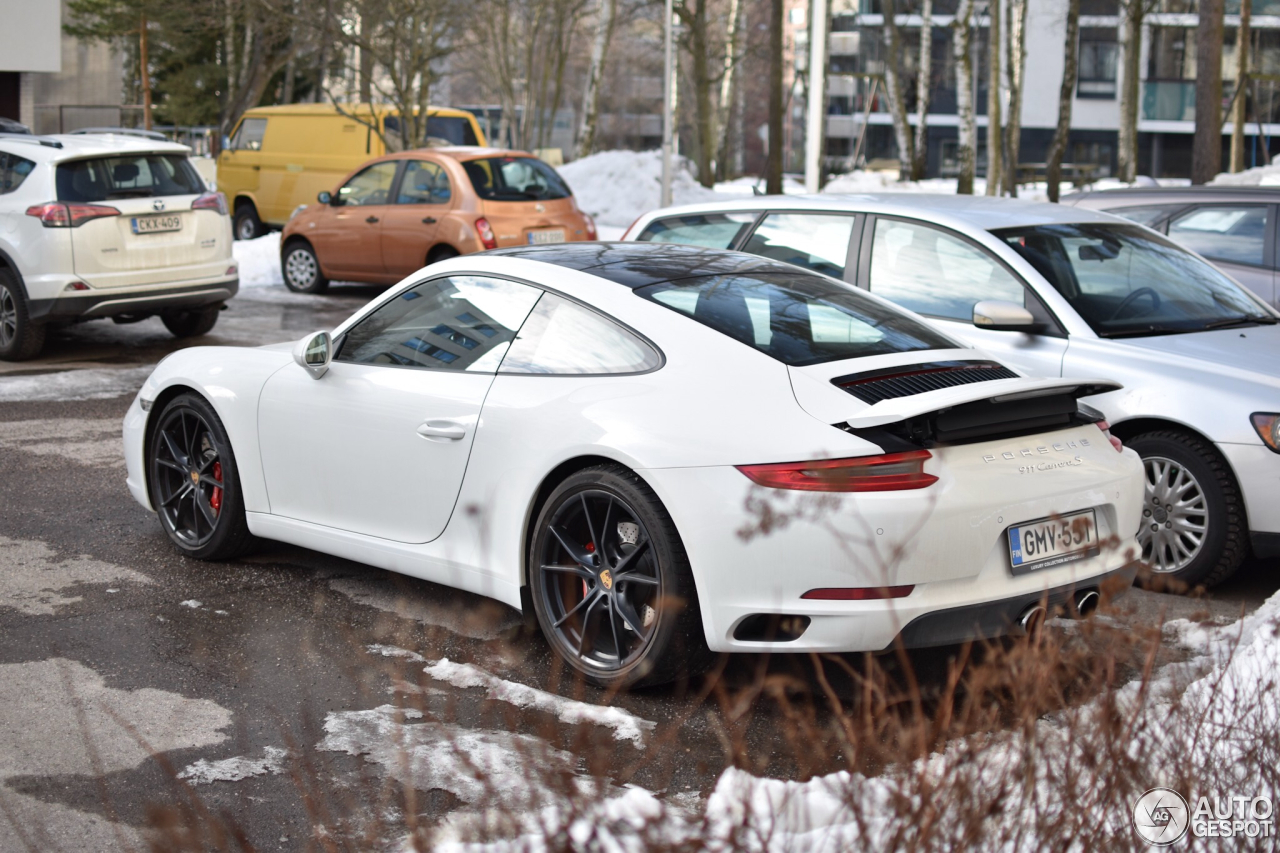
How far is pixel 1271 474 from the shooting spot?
543cm

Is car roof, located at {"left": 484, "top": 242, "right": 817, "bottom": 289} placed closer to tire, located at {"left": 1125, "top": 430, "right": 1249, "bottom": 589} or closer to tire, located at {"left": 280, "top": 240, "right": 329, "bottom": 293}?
tire, located at {"left": 1125, "top": 430, "right": 1249, "bottom": 589}

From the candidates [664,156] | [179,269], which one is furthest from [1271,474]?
[664,156]

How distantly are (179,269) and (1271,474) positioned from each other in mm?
8927

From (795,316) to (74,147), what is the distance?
27.6 ft

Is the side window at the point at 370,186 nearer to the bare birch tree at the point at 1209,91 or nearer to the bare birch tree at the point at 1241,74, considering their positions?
the bare birch tree at the point at 1209,91

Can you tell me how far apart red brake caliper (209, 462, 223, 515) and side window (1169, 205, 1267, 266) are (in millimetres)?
6467

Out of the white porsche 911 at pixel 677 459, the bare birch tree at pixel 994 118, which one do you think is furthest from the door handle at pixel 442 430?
the bare birch tree at pixel 994 118

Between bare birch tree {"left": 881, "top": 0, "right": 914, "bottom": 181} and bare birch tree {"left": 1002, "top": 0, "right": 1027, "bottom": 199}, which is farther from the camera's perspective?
bare birch tree {"left": 881, "top": 0, "right": 914, "bottom": 181}

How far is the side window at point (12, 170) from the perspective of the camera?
436 inches

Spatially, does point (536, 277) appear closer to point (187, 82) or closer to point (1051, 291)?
point (1051, 291)

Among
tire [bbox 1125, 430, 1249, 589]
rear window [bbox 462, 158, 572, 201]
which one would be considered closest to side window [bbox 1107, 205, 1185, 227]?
tire [bbox 1125, 430, 1249, 589]

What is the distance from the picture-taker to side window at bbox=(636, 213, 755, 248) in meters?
7.56

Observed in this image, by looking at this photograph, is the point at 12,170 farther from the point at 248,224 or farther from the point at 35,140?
the point at 248,224

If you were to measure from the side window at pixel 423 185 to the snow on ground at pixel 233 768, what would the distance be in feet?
37.6
